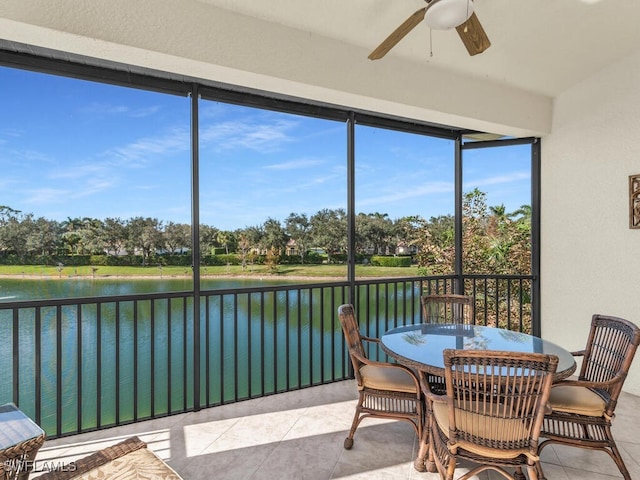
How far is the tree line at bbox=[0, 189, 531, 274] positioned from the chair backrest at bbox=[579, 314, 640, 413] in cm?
199

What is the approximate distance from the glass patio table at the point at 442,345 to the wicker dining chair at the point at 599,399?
8.3 inches

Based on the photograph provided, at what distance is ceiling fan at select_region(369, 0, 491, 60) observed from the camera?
168 centimetres

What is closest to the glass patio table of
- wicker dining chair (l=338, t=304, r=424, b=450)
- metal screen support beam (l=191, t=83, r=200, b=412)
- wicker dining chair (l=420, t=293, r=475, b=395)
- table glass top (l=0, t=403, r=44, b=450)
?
wicker dining chair (l=338, t=304, r=424, b=450)

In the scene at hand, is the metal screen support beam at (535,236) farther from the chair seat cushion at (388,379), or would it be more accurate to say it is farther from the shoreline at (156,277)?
the chair seat cushion at (388,379)

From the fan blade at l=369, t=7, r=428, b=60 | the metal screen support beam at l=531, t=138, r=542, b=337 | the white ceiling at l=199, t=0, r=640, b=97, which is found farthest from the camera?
the metal screen support beam at l=531, t=138, r=542, b=337

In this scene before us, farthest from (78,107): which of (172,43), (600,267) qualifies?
(600,267)

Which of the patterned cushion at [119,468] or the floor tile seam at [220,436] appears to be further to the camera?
the floor tile seam at [220,436]

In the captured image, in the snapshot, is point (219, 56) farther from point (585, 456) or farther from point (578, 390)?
point (585, 456)

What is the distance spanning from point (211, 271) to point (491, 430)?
7.99 ft

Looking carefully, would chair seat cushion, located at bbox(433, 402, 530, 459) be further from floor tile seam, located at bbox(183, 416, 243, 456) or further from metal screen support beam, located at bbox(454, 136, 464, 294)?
metal screen support beam, located at bbox(454, 136, 464, 294)

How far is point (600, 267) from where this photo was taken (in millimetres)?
3395

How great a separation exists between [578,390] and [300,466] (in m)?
1.76

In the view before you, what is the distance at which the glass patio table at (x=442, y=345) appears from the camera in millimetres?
1910

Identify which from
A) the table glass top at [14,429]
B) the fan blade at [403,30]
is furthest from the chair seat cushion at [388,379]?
the fan blade at [403,30]
